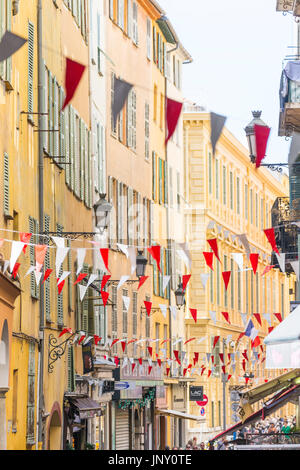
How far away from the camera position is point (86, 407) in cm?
3130

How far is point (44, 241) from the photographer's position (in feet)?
85.8

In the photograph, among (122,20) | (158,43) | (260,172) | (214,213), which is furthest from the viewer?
(260,172)

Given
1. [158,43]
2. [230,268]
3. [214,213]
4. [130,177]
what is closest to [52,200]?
[130,177]

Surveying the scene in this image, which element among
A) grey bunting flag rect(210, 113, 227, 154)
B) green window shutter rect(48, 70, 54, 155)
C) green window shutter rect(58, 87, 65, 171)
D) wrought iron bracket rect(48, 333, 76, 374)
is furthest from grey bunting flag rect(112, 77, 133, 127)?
green window shutter rect(58, 87, 65, 171)

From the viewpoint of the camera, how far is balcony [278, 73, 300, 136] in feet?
113

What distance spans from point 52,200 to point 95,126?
848 cm

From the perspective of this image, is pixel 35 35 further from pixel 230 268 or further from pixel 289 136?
pixel 230 268

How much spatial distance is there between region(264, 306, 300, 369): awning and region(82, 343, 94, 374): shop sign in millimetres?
13688

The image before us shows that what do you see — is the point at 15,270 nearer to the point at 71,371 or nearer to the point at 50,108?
the point at 50,108

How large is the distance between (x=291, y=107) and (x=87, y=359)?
853 cm

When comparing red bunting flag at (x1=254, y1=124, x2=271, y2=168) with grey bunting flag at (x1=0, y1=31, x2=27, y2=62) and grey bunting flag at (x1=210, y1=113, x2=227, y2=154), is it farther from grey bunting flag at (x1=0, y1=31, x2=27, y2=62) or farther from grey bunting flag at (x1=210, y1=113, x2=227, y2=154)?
grey bunting flag at (x1=0, y1=31, x2=27, y2=62)

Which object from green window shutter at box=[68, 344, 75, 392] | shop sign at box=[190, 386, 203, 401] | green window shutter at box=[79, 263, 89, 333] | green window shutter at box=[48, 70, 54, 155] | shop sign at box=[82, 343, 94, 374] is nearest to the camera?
green window shutter at box=[48, 70, 54, 155]

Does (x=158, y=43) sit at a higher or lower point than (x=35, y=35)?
higher

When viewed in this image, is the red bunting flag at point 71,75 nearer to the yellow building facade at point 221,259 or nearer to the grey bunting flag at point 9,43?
the grey bunting flag at point 9,43
